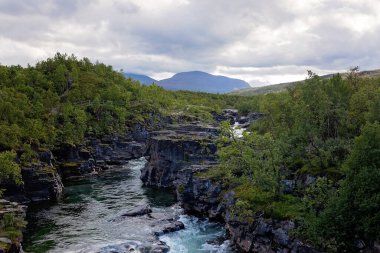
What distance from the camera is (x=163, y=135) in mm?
112938

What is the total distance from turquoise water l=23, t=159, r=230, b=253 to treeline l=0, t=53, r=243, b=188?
12.3m

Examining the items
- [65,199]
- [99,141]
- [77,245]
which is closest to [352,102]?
[77,245]

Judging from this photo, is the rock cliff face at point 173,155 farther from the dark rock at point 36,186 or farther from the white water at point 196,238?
the white water at point 196,238

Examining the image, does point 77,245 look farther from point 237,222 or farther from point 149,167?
point 149,167

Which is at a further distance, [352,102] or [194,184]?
[194,184]

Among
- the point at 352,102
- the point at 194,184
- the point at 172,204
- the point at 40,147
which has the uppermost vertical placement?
the point at 352,102

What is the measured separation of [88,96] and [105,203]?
86001 mm

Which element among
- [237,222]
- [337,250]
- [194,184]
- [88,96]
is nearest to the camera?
[337,250]

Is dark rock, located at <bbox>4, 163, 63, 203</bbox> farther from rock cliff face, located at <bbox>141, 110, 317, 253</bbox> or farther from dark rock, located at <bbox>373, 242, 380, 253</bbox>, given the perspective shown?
A: dark rock, located at <bbox>373, 242, 380, 253</bbox>

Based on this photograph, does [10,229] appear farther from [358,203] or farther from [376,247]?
[376,247]

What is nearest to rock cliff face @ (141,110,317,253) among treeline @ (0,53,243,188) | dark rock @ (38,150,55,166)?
dark rock @ (38,150,55,166)

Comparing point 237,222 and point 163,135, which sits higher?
point 163,135

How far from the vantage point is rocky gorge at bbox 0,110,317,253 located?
56281mm

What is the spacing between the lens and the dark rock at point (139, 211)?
77.0 m
